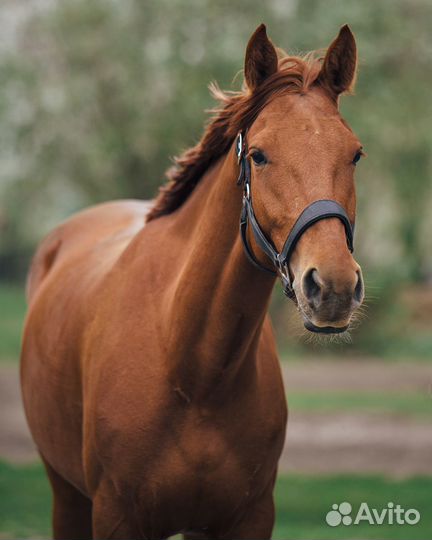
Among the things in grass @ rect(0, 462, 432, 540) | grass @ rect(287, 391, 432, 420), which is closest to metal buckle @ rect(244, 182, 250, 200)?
grass @ rect(0, 462, 432, 540)

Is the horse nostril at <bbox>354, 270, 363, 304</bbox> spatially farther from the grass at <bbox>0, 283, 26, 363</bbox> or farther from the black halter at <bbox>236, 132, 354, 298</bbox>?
the grass at <bbox>0, 283, 26, 363</bbox>

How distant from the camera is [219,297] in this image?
3.57 m

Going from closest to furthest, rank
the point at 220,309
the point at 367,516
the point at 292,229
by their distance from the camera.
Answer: the point at 292,229, the point at 220,309, the point at 367,516

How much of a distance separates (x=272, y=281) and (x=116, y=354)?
28.6 inches

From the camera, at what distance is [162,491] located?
357 centimetres

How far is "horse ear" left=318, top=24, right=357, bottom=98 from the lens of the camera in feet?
11.0

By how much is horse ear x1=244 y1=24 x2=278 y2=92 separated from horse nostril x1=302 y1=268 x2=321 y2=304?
825 millimetres

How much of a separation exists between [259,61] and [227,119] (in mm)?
331

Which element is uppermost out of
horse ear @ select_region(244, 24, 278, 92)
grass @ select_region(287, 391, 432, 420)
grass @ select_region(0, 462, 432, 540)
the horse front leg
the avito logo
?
horse ear @ select_region(244, 24, 278, 92)

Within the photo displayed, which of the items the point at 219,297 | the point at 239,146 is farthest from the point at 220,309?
the point at 239,146

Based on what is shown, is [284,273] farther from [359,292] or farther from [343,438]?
[343,438]

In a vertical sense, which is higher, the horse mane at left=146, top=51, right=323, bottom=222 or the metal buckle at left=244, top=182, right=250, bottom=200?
the horse mane at left=146, top=51, right=323, bottom=222

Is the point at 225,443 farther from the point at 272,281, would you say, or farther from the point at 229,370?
the point at 272,281

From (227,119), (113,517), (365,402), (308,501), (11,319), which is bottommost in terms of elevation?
(308,501)
